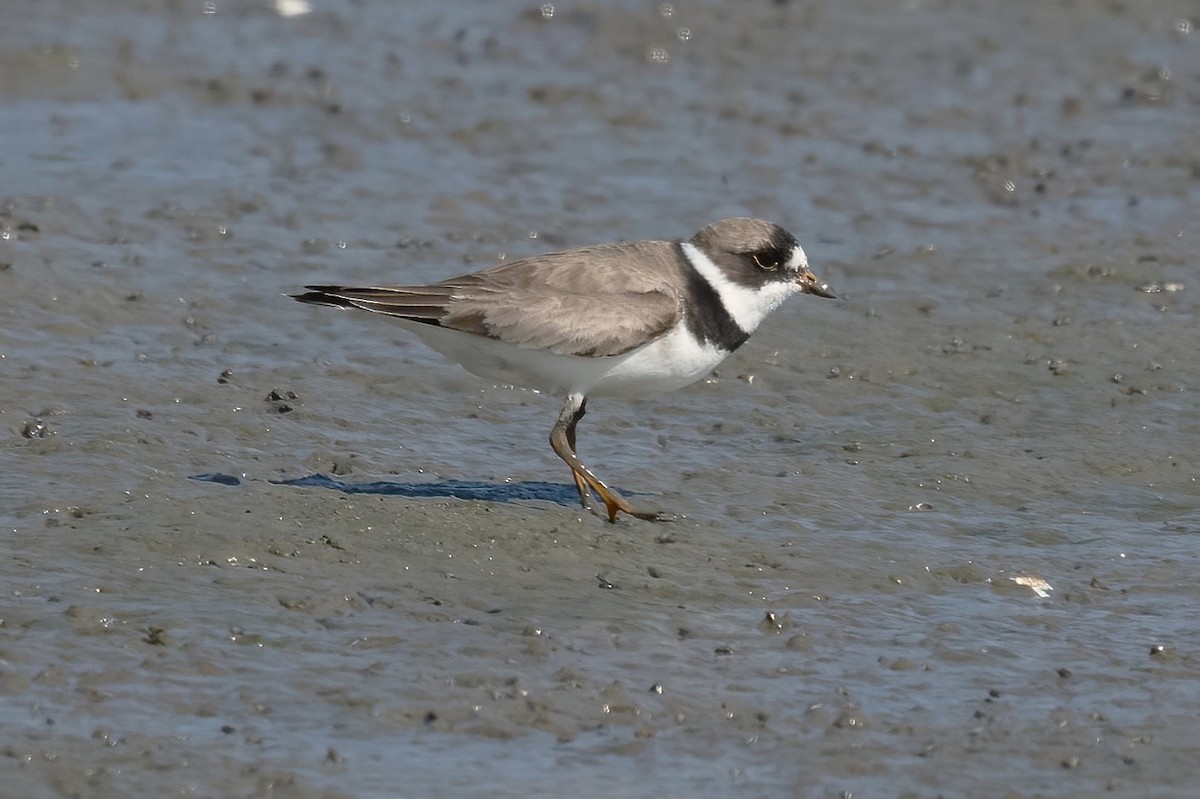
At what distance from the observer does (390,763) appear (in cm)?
547

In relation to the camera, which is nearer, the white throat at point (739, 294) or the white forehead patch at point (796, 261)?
the white throat at point (739, 294)

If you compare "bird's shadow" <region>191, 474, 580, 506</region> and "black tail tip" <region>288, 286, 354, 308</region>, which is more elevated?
"black tail tip" <region>288, 286, 354, 308</region>

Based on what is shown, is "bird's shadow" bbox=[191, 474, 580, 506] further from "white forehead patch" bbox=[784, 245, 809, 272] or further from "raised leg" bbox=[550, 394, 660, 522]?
"white forehead patch" bbox=[784, 245, 809, 272]

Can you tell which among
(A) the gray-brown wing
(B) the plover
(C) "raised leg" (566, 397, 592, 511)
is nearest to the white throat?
(B) the plover

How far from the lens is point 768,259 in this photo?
8.02m

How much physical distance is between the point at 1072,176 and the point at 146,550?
844cm

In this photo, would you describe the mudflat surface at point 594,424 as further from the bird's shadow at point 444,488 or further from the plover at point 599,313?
the plover at point 599,313

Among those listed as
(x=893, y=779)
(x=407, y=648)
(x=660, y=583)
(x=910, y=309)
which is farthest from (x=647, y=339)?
(x=910, y=309)

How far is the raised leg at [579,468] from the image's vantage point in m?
7.66

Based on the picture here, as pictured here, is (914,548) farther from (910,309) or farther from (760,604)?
(910,309)

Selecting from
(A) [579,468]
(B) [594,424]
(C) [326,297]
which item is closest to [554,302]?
(A) [579,468]

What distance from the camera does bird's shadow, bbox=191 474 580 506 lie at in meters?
7.83

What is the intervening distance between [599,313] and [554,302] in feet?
0.72

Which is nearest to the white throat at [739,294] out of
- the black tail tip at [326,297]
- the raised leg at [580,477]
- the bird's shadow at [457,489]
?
the raised leg at [580,477]
